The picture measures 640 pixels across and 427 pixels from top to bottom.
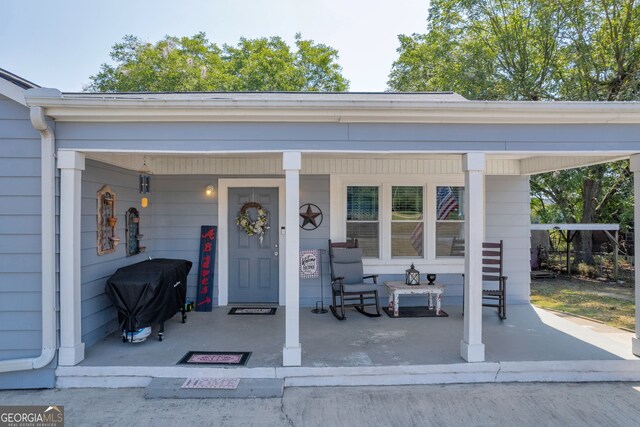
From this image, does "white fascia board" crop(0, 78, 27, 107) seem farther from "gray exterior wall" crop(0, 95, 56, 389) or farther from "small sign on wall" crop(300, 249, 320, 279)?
"small sign on wall" crop(300, 249, 320, 279)

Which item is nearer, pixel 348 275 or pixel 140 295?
pixel 140 295

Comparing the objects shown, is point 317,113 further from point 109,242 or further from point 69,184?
point 109,242

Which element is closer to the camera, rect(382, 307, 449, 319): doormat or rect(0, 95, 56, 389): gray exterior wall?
rect(0, 95, 56, 389): gray exterior wall

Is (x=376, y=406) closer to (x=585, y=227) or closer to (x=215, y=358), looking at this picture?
(x=215, y=358)

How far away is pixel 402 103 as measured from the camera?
345 cm

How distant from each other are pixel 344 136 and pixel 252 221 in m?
2.59

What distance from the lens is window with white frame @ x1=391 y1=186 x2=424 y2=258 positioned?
5.93m

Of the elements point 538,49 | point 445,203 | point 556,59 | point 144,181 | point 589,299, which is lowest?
point 589,299

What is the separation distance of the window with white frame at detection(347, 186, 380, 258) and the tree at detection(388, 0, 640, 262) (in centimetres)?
667

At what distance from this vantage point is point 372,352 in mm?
3932

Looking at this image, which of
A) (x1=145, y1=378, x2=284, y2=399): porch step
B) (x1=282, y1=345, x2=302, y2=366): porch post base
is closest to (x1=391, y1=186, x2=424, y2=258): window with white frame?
(x1=282, y1=345, x2=302, y2=366): porch post base

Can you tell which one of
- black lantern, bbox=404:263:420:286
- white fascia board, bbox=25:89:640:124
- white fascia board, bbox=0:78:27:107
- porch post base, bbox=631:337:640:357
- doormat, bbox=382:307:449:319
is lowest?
doormat, bbox=382:307:449:319

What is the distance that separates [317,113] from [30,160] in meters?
2.58

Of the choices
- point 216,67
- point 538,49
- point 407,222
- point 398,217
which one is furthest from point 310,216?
point 216,67
